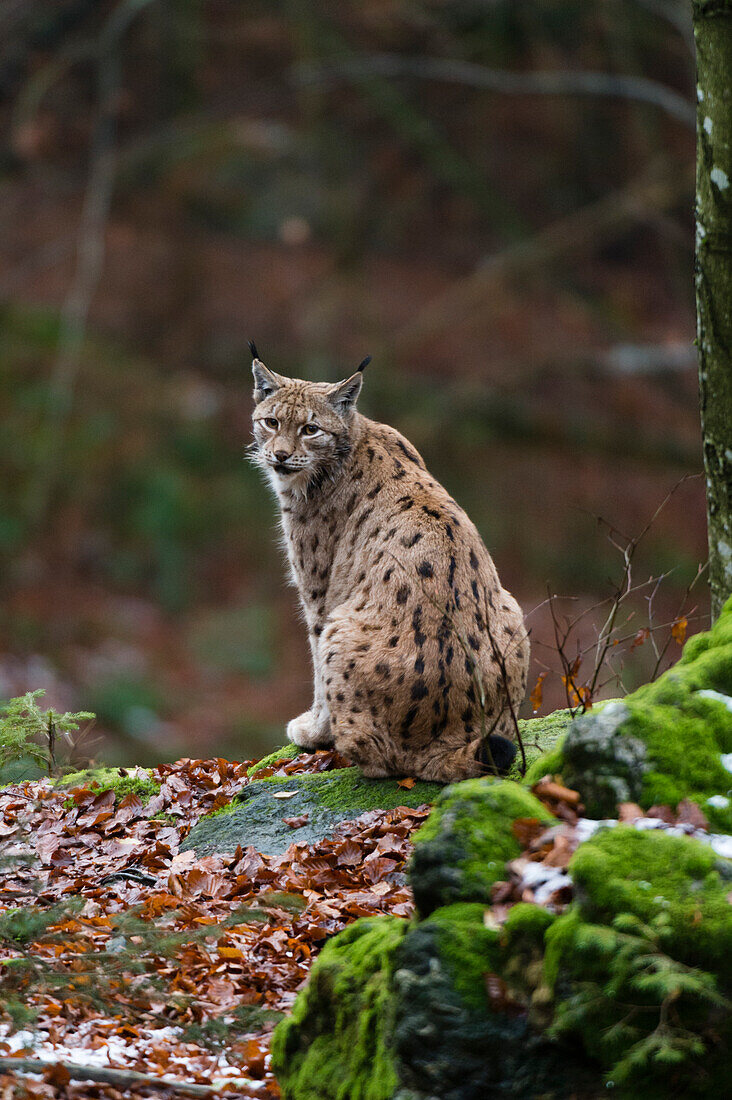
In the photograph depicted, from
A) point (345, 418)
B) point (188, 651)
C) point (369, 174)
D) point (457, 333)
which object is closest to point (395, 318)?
point (457, 333)

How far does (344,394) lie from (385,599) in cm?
127

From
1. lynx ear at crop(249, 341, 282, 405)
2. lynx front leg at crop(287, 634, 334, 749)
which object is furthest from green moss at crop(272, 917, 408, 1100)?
lynx ear at crop(249, 341, 282, 405)

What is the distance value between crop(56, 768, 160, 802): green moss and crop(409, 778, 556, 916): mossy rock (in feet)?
12.3

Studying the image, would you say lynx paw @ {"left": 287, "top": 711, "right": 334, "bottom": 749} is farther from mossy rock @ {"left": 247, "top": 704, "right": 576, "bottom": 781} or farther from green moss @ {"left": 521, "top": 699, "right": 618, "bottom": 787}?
green moss @ {"left": 521, "top": 699, "right": 618, "bottom": 787}

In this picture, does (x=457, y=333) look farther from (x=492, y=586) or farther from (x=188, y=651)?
(x=492, y=586)

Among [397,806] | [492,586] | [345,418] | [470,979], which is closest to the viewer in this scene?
[470,979]

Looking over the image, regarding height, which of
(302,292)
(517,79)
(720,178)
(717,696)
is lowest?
(717,696)

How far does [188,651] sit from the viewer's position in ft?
56.0

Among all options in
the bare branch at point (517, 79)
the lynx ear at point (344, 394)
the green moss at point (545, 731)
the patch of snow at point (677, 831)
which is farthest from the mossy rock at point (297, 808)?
the bare branch at point (517, 79)

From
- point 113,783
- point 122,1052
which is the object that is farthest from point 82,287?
point 122,1052

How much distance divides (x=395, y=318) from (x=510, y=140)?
449 centimetres

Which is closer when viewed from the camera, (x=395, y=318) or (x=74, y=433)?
(x=74, y=433)

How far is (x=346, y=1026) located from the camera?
3543 millimetres

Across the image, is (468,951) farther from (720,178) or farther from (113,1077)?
(720,178)
